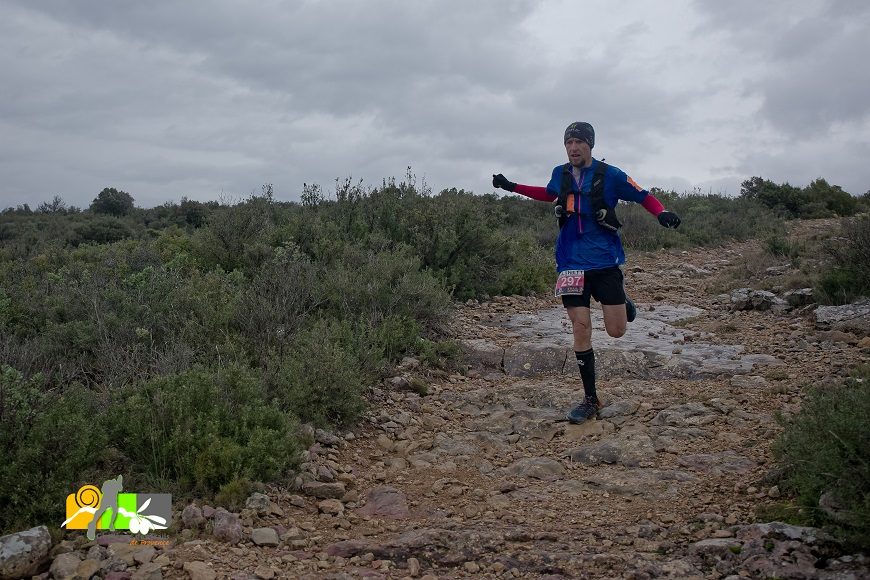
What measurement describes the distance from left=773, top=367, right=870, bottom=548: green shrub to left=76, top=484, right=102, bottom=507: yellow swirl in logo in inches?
127

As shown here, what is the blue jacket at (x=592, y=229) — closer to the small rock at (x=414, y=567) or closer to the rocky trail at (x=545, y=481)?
the rocky trail at (x=545, y=481)

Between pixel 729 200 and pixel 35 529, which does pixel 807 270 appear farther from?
pixel 729 200

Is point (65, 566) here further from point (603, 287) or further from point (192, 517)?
point (603, 287)

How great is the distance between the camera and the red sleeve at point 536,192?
5156mm

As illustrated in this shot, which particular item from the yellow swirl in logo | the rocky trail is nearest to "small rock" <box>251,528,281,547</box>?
the rocky trail

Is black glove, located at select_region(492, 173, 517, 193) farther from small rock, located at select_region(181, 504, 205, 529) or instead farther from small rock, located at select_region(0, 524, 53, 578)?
small rock, located at select_region(0, 524, 53, 578)

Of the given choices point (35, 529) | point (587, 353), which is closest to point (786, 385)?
point (587, 353)

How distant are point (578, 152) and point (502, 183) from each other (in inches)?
28.8

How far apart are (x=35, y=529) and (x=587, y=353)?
3590mm

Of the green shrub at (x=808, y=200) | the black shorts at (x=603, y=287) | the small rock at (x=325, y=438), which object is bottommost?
the small rock at (x=325, y=438)

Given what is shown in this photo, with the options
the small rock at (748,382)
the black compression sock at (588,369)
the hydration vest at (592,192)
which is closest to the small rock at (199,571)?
the black compression sock at (588,369)

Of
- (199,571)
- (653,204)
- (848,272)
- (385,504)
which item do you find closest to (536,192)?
(653,204)

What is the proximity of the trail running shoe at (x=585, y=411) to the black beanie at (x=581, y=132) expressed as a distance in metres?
1.88

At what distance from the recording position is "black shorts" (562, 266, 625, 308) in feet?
16.2
